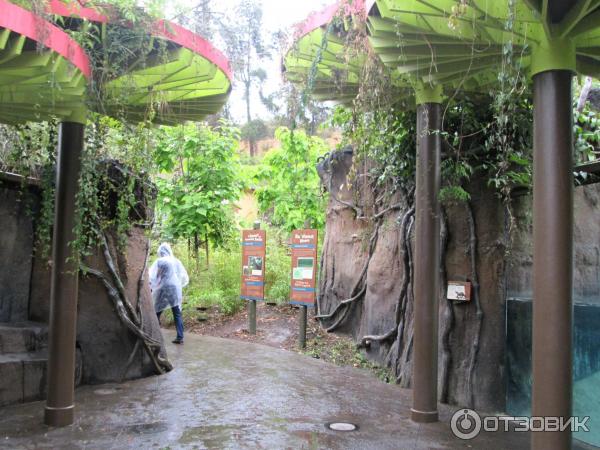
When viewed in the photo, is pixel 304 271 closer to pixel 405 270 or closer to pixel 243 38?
pixel 405 270

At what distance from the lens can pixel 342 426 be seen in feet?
20.0

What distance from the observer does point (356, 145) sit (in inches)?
257

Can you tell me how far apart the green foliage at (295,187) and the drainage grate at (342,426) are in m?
8.32

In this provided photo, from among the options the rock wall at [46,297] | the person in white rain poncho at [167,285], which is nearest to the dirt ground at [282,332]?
the person in white rain poncho at [167,285]

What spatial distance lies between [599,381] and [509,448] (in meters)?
1.16

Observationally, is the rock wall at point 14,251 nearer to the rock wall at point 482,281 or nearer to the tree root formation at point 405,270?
the rock wall at point 482,281

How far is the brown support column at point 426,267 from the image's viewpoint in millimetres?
6199

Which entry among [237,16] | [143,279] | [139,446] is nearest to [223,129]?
[143,279]

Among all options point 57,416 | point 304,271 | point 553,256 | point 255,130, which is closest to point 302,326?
point 304,271

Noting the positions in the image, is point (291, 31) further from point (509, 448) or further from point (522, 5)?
point (509, 448)

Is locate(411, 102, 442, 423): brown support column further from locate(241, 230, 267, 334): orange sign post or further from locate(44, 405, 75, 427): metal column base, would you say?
locate(241, 230, 267, 334): orange sign post

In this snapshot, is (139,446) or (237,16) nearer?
(139,446)

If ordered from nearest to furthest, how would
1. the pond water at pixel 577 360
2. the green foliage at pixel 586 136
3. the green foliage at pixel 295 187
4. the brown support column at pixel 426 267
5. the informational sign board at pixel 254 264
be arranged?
the pond water at pixel 577 360 → the brown support column at pixel 426 267 → the green foliage at pixel 586 136 → the informational sign board at pixel 254 264 → the green foliage at pixel 295 187

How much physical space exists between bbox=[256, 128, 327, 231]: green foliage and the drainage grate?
8323 mm
